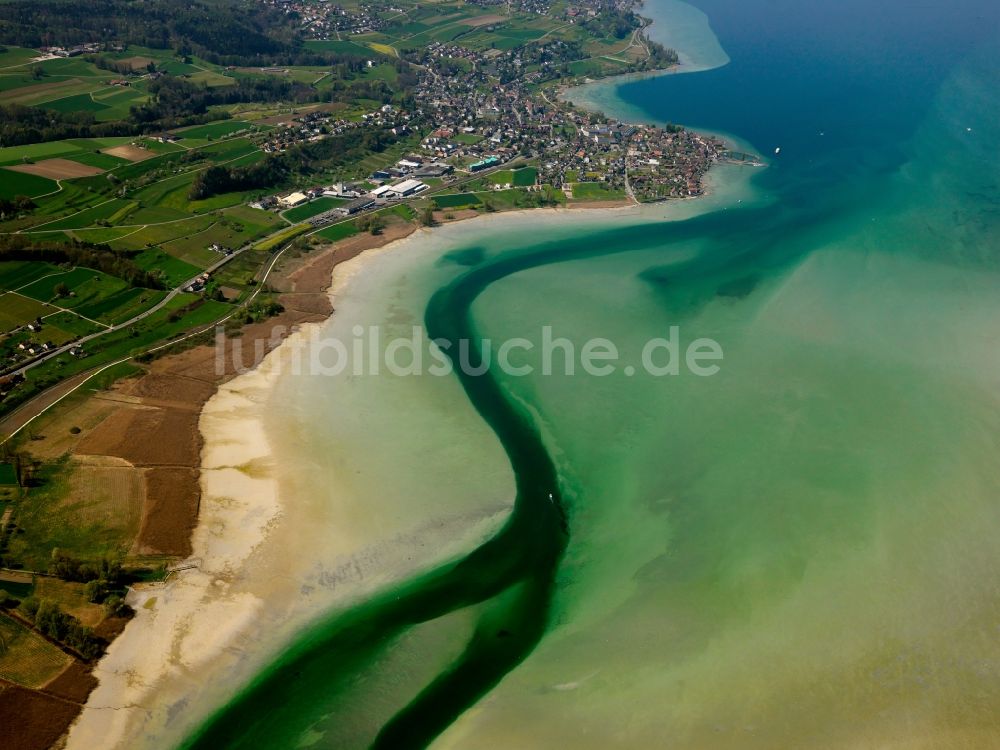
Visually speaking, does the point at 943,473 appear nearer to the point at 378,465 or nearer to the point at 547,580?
the point at 547,580

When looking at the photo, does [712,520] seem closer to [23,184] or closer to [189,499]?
[189,499]

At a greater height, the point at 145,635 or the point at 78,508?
the point at 78,508

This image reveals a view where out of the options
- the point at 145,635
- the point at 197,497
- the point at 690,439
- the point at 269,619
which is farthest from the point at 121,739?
the point at 690,439

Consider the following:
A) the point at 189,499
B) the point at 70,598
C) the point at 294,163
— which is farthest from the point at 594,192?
the point at 70,598

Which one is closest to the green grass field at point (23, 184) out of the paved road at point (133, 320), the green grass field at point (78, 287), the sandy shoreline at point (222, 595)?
the green grass field at point (78, 287)

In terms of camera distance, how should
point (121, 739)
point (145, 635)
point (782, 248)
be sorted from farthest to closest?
point (782, 248) → point (145, 635) → point (121, 739)

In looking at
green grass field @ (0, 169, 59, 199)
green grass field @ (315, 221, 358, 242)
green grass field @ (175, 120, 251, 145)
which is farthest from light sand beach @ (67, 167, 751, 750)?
green grass field @ (175, 120, 251, 145)
